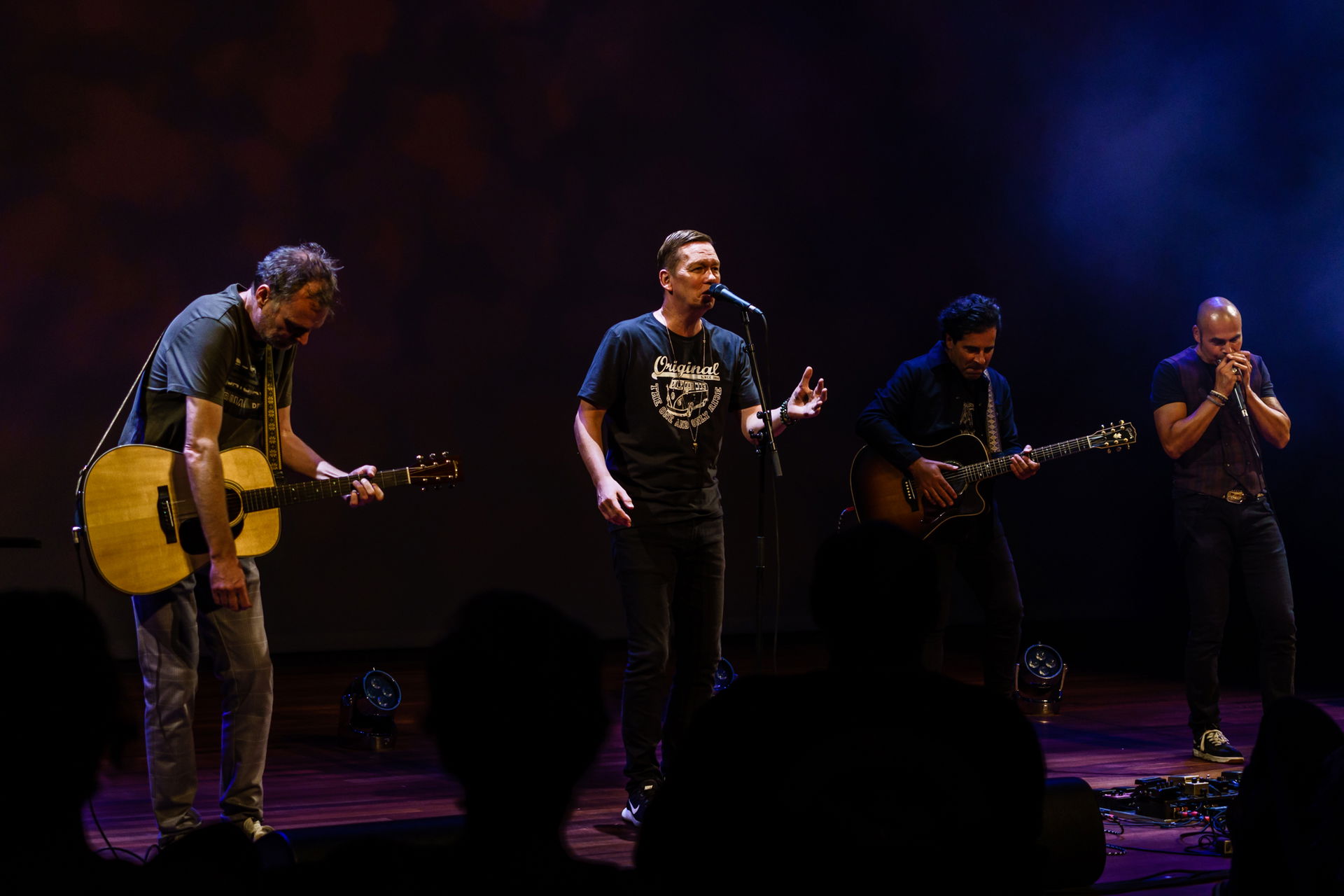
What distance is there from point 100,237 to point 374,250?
1558 millimetres

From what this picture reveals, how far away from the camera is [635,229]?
874 centimetres

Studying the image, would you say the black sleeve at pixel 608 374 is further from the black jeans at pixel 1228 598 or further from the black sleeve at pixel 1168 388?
the black jeans at pixel 1228 598

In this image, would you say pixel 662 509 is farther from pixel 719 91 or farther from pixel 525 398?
pixel 719 91

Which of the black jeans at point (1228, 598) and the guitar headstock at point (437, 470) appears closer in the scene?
the guitar headstock at point (437, 470)

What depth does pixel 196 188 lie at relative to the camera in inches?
301

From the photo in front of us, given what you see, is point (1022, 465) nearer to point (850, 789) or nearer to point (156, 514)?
point (156, 514)

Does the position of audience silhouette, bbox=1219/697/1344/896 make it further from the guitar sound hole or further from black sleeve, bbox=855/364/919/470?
black sleeve, bbox=855/364/919/470

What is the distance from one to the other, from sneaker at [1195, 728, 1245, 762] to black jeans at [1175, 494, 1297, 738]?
0.06 meters

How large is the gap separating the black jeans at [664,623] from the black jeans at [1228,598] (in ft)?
7.29

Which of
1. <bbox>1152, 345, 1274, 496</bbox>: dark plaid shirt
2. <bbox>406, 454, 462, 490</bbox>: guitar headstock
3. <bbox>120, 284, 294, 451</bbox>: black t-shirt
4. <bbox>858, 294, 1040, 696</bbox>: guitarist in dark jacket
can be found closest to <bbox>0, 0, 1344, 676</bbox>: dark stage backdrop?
<bbox>1152, 345, 1274, 496</bbox>: dark plaid shirt

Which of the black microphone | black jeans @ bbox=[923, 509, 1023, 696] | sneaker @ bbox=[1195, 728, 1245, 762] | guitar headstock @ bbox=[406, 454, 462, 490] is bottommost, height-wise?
sneaker @ bbox=[1195, 728, 1245, 762]

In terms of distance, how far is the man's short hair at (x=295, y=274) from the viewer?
3.63 m

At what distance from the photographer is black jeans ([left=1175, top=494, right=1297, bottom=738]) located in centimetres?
532

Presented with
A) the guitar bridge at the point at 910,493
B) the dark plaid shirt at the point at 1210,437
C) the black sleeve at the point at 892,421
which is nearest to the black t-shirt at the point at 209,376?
the black sleeve at the point at 892,421
